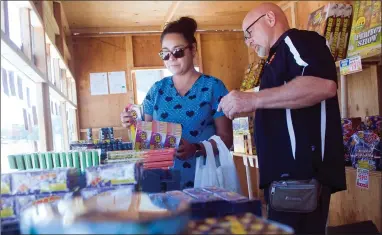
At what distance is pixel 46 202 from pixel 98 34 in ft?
15.4

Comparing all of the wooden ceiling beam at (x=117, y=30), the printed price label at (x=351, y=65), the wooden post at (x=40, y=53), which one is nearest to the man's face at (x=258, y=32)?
the printed price label at (x=351, y=65)

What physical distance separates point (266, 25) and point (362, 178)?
1170 millimetres

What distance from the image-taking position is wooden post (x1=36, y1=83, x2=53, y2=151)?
255 cm

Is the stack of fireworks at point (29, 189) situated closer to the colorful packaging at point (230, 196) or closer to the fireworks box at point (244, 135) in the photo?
the colorful packaging at point (230, 196)

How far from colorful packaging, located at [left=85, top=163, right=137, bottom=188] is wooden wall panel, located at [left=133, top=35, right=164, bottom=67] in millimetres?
4577

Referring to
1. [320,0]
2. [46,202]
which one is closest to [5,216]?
[46,202]

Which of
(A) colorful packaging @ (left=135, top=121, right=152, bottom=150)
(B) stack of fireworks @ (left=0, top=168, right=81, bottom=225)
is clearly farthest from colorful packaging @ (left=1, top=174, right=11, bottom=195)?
(A) colorful packaging @ (left=135, top=121, right=152, bottom=150)

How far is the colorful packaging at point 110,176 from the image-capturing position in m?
1.02

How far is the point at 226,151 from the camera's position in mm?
1519

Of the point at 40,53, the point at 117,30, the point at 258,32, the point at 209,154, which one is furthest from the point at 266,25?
the point at 117,30

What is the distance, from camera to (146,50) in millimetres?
5539

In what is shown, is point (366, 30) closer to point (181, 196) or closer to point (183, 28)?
point (183, 28)

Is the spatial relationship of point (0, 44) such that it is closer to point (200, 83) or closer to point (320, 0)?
point (200, 83)

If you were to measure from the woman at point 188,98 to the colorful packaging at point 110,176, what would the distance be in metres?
0.70
